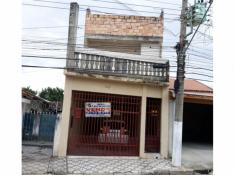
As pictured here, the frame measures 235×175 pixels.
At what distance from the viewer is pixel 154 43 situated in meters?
11.5

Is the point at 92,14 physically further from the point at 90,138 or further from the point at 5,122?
the point at 5,122

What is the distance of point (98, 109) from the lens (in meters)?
9.01

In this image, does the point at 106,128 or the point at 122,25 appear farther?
the point at 122,25

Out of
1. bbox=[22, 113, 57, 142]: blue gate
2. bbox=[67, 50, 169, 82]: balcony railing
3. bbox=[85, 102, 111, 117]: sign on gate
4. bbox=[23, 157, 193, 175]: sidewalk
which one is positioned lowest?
bbox=[23, 157, 193, 175]: sidewalk

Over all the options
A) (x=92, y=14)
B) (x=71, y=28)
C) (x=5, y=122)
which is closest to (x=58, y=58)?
(x=71, y=28)

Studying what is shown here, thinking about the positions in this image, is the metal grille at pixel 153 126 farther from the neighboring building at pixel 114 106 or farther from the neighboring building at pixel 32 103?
the neighboring building at pixel 32 103

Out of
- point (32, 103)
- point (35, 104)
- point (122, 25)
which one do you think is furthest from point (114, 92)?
point (35, 104)

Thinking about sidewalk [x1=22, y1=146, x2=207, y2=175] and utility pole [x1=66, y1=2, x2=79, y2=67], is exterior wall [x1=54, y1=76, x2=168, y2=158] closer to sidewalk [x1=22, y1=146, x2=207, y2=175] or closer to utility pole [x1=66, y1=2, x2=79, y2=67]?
sidewalk [x1=22, y1=146, x2=207, y2=175]

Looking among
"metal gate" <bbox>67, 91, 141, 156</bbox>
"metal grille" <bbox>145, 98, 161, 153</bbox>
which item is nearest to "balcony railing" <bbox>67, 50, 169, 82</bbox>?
"metal gate" <bbox>67, 91, 141, 156</bbox>

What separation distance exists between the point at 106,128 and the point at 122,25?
5149mm

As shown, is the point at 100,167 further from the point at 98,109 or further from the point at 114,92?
the point at 114,92

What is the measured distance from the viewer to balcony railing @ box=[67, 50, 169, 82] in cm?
903

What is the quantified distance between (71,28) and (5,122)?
27.9 feet
